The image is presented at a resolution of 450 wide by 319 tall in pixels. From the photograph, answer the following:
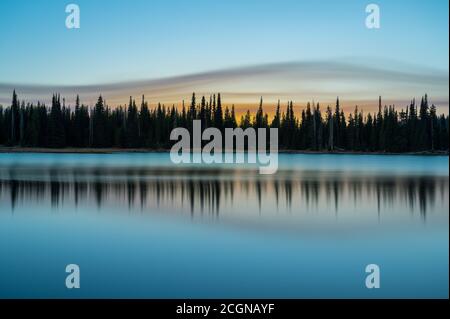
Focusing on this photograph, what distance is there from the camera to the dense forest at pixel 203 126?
106m

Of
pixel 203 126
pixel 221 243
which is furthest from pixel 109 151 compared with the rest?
pixel 221 243

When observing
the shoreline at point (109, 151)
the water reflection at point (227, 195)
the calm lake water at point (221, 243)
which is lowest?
the calm lake water at point (221, 243)

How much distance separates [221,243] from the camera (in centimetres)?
1585

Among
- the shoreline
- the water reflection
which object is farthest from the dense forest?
the water reflection

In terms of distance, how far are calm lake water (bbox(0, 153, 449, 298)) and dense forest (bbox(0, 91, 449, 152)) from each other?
82201 millimetres

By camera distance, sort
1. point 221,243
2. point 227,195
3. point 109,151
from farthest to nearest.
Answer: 1. point 109,151
2. point 227,195
3. point 221,243

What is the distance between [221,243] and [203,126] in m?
112

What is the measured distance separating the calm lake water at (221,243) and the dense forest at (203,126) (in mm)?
82201

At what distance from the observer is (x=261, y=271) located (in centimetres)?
1259

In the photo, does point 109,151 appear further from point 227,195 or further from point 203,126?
point 227,195

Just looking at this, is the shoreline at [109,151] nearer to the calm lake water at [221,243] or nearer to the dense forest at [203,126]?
the dense forest at [203,126]

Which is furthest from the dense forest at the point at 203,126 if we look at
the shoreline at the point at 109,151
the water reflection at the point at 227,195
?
the water reflection at the point at 227,195

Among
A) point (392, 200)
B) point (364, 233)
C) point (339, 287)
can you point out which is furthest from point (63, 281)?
point (392, 200)
